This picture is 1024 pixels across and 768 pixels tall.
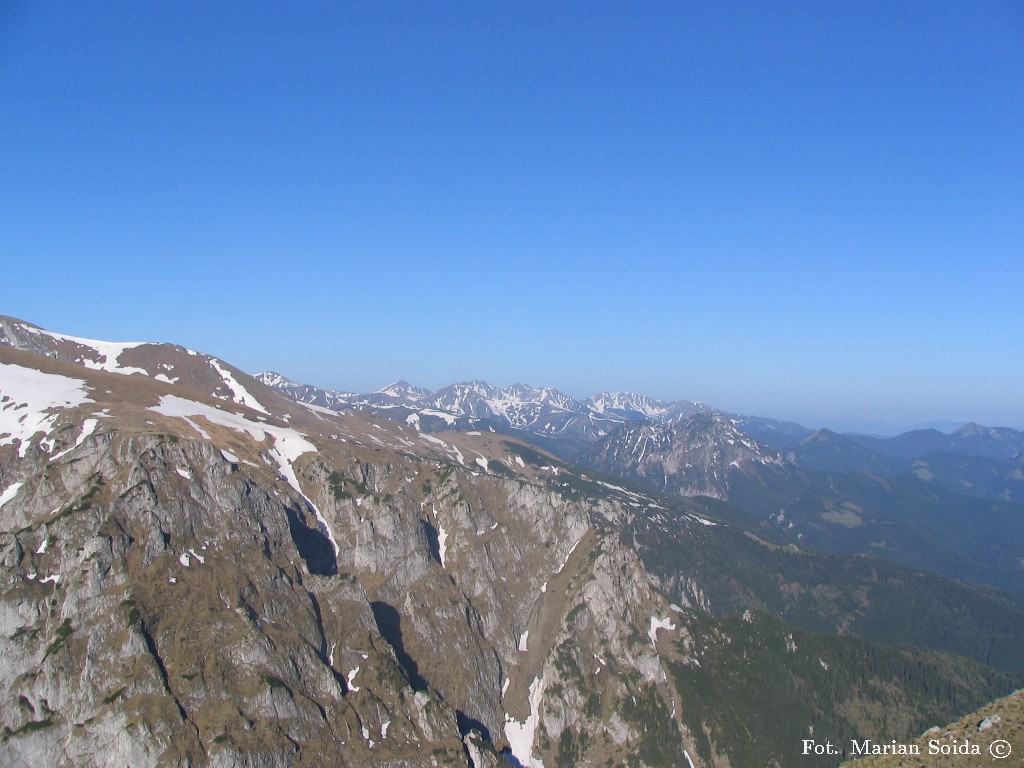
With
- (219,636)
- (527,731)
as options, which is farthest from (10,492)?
(527,731)

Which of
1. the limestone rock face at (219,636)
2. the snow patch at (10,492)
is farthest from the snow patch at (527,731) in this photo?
the snow patch at (10,492)

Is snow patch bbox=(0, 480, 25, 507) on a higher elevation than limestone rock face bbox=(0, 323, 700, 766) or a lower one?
higher

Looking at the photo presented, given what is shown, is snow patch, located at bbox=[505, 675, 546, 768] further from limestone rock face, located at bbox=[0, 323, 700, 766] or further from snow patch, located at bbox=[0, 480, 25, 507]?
snow patch, located at bbox=[0, 480, 25, 507]

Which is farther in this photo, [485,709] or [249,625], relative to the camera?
[485,709]

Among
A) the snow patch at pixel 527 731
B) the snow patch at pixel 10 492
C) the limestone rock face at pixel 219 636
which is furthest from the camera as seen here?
the snow patch at pixel 527 731

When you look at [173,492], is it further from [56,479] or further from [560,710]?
[560,710]

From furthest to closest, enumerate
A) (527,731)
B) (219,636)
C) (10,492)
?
(527,731) < (10,492) < (219,636)

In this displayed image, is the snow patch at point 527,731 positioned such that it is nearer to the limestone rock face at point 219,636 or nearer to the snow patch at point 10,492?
the limestone rock face at point 219,636

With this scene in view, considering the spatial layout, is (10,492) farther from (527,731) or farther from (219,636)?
(527,731)

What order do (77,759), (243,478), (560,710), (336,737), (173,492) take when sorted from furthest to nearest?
(560,710), (243,478), (173,492), (336,737), (77,759)

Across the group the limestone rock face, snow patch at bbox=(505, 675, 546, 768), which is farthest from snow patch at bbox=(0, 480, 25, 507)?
snow patch at bbox=(505, 675, 546, 768)

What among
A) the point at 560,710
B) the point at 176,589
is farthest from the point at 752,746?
the point at 176,589
